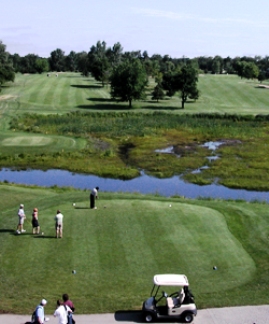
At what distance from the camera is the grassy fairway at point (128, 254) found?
2062 centimetres

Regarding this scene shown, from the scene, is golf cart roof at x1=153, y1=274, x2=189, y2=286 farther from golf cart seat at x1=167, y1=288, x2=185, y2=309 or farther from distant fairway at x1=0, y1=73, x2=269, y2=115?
distant fairway at x1=0, y1=73, x2=269, y2=115

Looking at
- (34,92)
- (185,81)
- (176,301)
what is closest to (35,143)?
(185,81)

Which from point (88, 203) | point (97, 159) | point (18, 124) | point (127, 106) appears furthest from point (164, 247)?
point (127, 106)

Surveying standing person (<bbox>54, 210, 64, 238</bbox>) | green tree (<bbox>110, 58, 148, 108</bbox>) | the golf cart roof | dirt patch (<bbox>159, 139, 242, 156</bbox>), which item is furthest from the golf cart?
green tree (<bbox>110, 58, 148, 108</bbox>)

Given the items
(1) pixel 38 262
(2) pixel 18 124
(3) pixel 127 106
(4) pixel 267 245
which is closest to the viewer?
(1) pixel 38 262

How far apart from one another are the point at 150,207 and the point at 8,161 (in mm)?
27819

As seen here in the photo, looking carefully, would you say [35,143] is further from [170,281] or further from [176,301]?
[176,301]

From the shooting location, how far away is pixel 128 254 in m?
24.1

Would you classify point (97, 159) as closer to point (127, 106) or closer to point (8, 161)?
point (8, 161)

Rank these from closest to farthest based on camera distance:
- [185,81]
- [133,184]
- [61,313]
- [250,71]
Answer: [61,313] < [133,184] < [185,81] < [250,71]

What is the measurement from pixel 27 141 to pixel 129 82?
1351 inches

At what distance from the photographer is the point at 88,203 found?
107 ft

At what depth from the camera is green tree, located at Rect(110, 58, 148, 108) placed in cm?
9312

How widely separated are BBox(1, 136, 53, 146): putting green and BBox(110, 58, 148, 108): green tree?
31.3 metres
